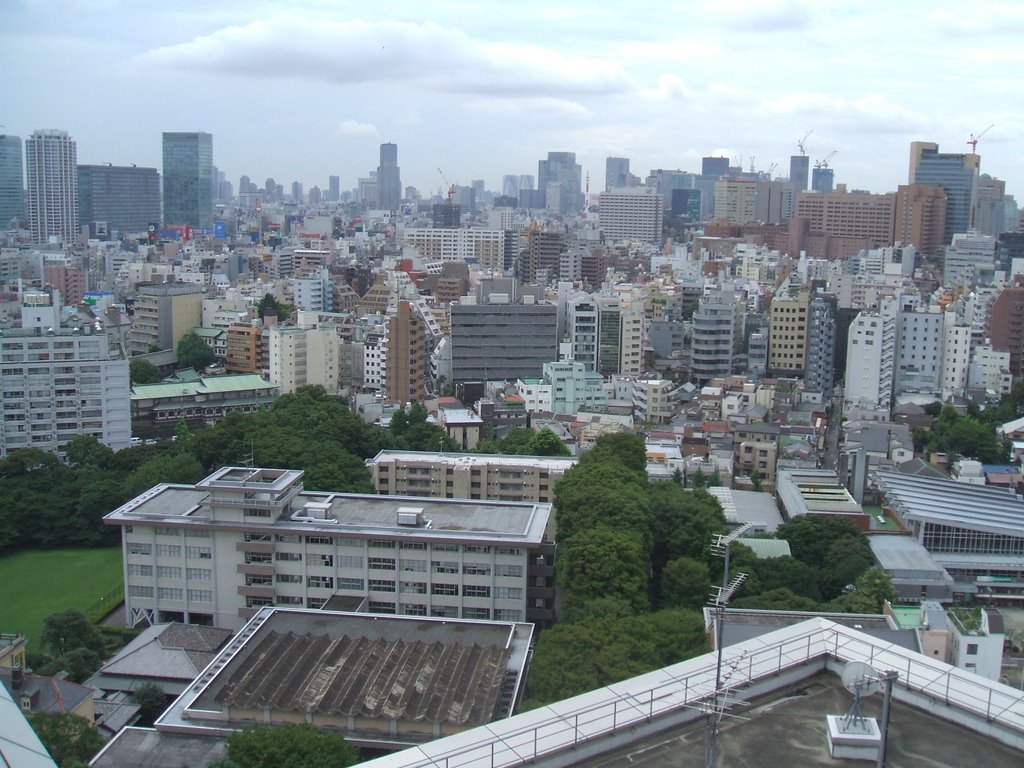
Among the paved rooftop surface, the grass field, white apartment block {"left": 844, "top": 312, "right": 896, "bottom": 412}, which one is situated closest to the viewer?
the paved rooftop surface

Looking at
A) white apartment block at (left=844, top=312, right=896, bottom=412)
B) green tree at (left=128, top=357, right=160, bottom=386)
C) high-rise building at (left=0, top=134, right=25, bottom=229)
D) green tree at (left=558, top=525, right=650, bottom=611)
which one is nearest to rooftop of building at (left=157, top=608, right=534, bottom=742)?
green tree at (left=558, top=525, right=650, bottom=611)

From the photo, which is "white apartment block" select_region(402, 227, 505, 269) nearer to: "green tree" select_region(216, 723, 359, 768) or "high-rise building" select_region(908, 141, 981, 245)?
"high-rise building" select_region(908, 141, 981, 245)

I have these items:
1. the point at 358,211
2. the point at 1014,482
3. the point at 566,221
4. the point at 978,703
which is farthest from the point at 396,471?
the point at 358,211

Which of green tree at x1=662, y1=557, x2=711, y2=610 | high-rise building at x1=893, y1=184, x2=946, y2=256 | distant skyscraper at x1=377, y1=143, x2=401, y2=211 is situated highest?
distant skyscraper at x1=377, y1=143, x2=401, y2=211

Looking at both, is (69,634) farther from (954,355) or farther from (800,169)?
(800,169)

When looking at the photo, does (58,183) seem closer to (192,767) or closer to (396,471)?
(396,471)

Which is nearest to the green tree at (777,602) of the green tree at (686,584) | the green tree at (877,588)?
the green tree at (686,584)

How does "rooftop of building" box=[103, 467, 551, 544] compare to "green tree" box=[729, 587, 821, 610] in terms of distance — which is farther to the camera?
"rooftop of building" box=[103, 467, 551, 544]

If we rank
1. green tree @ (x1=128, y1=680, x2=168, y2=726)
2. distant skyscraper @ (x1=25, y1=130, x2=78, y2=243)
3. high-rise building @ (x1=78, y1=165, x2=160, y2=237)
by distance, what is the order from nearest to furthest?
green tree @ (x1=128, y1=680, x2=168, y2=726) → distant skyscraper @ (x1=25, y1=130, x2=78, y2=243) → high-rise building @ (x1=78, y1=165, x2=160, y2=237)
